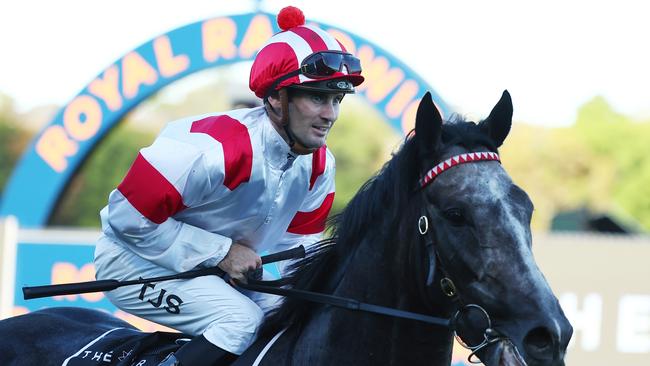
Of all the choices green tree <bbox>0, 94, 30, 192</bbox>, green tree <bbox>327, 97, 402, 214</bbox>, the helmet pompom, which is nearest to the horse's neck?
the helmet pompom

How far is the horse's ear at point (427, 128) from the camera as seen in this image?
2.95m

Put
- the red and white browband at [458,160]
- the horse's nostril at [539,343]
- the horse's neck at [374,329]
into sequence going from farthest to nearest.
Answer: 1. the horse's neck at [374,329]
2. the red and white browband at [458,160]
3. the horse's nostril at [539,343]

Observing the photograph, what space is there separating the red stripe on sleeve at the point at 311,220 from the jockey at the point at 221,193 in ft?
1.09

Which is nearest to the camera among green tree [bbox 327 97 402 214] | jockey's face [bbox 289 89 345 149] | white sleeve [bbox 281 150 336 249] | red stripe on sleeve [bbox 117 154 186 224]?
red stripe on sleeve [bbox 117 154 186 224]

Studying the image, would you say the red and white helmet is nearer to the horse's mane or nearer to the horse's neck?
the horse's mane

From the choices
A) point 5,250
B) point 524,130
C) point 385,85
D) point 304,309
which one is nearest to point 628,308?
point 385,85

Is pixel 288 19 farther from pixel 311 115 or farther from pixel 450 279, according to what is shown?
pixel 450 279

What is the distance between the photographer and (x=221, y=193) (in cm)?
335

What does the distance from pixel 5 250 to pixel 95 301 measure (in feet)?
3.10

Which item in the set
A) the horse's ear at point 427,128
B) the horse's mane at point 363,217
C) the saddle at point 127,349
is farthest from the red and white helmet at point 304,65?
the saddle at point 127,349

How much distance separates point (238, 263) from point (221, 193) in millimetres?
272

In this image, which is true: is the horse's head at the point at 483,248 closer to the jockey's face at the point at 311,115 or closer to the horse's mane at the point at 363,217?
the horse's mane at the point at 363,217

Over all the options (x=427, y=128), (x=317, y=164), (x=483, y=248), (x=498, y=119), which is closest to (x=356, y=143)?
(x=317, y=164)

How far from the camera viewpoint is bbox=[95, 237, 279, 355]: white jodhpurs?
328 centimetres
